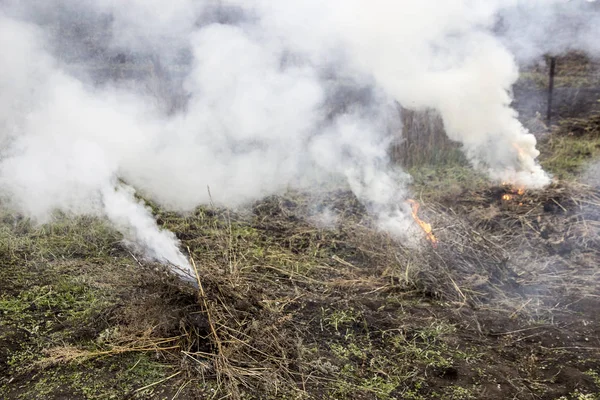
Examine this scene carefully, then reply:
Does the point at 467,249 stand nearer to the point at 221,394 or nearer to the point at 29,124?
the point at 221,394

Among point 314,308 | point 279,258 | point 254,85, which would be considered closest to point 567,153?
point 254,85

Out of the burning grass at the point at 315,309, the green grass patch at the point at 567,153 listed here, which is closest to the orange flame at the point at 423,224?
the burning grass at the point at 315,309

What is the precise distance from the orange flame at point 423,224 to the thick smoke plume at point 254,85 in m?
0.11

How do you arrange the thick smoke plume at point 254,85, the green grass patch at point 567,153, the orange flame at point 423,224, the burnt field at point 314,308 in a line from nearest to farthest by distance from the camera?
the burnt field at point 314,308 < the orange flame at point 423,224 < the thick smoke plume at point 254,85 < the green grass patch at point 567,153

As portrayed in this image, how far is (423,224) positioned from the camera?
5586 millimetres

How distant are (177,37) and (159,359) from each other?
474 centimetres

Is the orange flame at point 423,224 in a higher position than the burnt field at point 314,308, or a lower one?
higher

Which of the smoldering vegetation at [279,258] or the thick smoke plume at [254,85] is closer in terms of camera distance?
the smoldering vegetation at [279,258]

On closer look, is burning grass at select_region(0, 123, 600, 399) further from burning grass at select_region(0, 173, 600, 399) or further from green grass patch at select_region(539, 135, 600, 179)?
green grass patch at select_region(539, 135, 600, 179)

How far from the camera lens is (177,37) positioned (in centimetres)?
674

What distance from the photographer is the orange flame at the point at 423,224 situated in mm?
5238

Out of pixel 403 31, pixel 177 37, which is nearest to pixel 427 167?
pixel 403 31

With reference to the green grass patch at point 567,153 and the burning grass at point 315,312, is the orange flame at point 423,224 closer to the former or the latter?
the burning grass at point 315,312

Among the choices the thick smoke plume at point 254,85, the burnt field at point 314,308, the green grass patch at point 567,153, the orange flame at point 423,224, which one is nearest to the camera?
the burnt field at point 314,308
